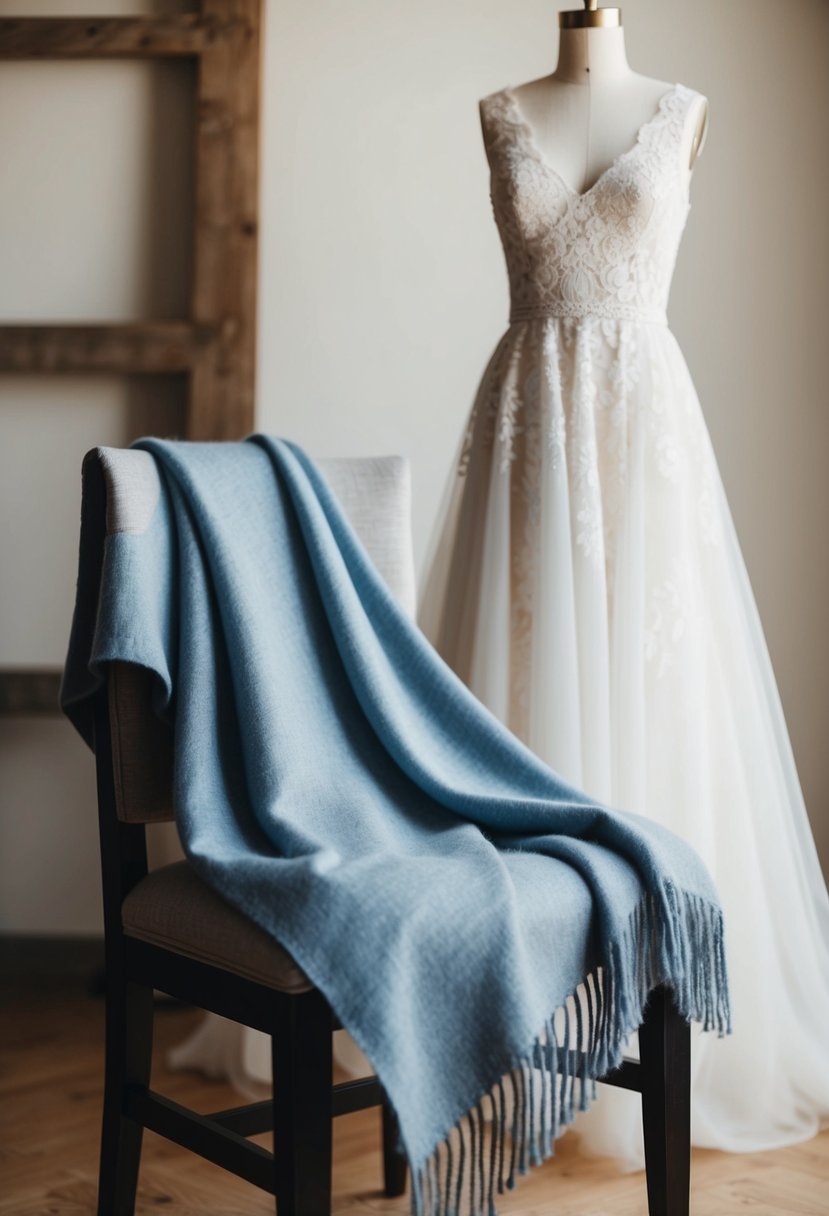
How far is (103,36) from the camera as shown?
237 cm

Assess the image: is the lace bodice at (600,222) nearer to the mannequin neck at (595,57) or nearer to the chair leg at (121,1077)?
the mannequin neck at (595,57)

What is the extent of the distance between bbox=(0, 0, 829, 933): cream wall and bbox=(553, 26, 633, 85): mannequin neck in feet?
1.94

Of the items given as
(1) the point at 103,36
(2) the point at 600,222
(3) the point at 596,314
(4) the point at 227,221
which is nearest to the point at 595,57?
(2) the point at 600,222

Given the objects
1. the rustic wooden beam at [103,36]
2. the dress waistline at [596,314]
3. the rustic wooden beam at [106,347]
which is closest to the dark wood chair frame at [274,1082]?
the dress waistline at [596,314]

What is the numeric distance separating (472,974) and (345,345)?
160 cm

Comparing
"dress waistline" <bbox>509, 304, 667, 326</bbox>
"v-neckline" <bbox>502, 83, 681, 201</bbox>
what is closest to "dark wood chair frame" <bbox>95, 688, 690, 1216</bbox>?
"dress waistline" <bbox>509, 304, 667, 326</bbox>

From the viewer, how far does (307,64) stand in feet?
8.00

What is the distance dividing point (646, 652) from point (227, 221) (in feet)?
3.82

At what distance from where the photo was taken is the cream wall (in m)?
2.39

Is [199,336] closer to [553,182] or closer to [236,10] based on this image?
[236,10]

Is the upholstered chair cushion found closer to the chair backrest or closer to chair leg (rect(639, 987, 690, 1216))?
the chair backrest

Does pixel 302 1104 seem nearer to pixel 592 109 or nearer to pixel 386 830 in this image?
pixel 386 830

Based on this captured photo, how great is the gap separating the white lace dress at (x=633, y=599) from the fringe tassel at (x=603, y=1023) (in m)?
0.45

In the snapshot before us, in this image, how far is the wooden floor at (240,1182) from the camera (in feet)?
5.17
